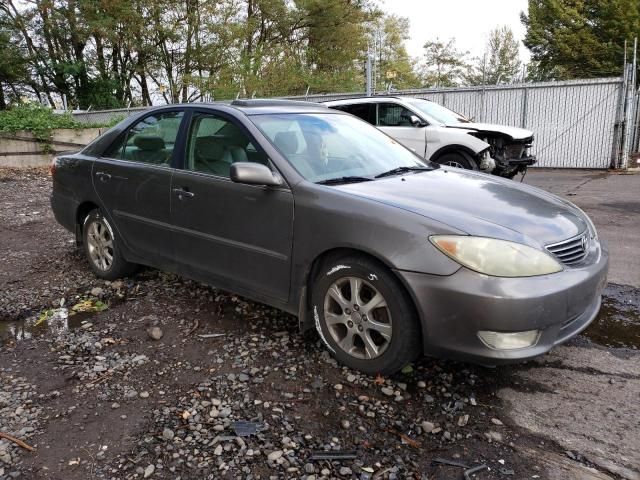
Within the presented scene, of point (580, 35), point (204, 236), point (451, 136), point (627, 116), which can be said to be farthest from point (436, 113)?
point (580, 35)

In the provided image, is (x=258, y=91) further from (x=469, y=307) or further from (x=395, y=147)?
(x=469, y=307)

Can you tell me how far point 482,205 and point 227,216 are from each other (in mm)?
1627

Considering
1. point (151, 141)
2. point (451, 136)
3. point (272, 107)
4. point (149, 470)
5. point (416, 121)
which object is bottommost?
point (149, 470)

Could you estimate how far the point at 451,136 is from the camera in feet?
29.5

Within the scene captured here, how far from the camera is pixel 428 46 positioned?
4881 centimetres

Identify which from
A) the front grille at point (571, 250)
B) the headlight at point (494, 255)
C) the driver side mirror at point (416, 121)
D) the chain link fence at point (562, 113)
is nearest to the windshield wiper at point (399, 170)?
the headlight at point (494, 255)

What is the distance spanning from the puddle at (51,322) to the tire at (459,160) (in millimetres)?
6485

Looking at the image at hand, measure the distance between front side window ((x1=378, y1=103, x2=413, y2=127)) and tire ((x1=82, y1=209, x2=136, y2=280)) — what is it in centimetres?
643

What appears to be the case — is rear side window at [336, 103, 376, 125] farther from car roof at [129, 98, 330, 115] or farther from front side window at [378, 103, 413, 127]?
car roof at [129, 98, 330, 115]

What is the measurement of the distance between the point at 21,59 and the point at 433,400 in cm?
2776

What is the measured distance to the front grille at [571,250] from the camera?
278cm

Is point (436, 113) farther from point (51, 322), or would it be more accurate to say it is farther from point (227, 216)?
point (51, 322)

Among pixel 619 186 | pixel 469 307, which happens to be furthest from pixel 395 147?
pixel 619 186

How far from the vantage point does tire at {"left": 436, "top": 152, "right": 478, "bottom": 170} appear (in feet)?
29.1
